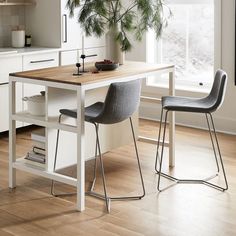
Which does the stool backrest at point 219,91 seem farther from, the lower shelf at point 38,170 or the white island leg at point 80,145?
the lower shelf at point 38,170

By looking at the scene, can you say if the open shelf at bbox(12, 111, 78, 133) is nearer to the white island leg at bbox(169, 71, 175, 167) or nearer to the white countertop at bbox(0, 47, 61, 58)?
the white island leg at bbox(169, 71, 175, 167)

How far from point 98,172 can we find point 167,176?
21.6 inches

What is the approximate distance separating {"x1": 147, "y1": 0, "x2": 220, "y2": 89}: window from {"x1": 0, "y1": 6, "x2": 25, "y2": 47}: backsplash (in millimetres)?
1475

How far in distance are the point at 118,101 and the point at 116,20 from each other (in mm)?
905

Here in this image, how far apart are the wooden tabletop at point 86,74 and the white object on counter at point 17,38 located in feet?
5.50

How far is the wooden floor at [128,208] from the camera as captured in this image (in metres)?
3.32

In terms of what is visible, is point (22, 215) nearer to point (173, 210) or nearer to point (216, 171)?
point (173, 210)

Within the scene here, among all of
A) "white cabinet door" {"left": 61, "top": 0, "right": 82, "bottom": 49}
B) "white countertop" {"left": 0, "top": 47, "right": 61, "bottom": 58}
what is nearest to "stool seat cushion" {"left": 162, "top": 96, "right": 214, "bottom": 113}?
"white countertop" {"left": 0, "top": 47, "right": 61, "bottom": 58}

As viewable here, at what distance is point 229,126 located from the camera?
573cm

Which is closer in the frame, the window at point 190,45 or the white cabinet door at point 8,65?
the white cabinet door at point 8,65

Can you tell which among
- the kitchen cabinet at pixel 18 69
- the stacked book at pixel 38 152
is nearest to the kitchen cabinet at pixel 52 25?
the kitchen cabinet at pixel 18 69

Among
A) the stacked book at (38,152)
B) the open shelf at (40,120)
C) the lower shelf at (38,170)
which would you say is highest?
the open shelf at (40,120)

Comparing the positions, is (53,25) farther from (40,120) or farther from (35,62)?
→ (40,120)

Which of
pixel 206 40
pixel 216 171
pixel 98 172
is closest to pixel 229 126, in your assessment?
pixel 206 40
